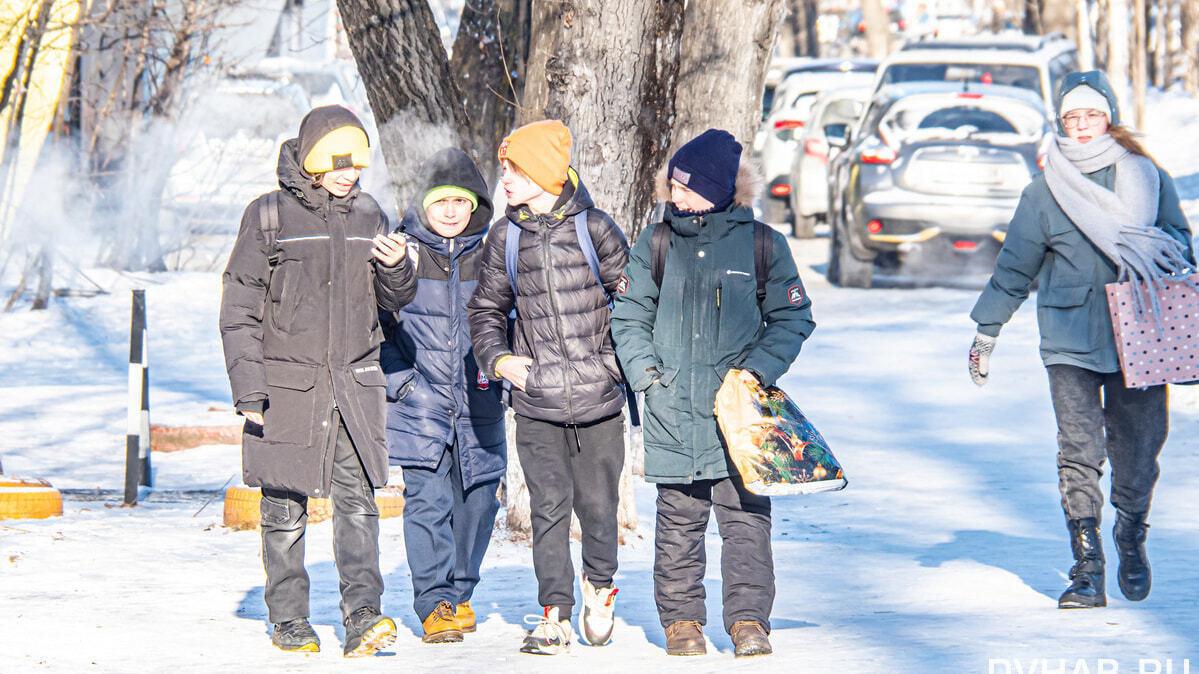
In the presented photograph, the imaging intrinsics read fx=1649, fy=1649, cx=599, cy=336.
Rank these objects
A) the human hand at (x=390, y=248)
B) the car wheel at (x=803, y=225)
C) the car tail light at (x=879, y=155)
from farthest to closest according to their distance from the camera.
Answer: the car wheel at (x=803, y=225)
the car tail light at (x=879, y=155)
the human hand at (x=390, y=248)

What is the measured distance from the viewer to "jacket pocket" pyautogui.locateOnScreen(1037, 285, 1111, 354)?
5516mm

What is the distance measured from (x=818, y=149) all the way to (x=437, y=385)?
1345 cm

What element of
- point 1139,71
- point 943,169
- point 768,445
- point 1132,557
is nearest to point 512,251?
point 768,445

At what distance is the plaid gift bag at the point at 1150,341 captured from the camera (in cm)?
542

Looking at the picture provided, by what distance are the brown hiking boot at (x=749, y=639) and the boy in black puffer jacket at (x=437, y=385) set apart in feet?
3.00

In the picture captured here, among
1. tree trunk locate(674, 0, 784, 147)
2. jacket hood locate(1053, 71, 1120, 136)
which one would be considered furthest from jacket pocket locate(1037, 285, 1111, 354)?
tree trunk locate(674, 0, 784, 147)

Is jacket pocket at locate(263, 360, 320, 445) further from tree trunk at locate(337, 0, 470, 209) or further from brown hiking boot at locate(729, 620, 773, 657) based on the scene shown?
tree trunk at locate(337, 0, 470, 209)

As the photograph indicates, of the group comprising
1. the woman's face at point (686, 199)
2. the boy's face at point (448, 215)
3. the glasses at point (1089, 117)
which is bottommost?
the boy's face at point (448, 215)

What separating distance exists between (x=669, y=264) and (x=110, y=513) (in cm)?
383

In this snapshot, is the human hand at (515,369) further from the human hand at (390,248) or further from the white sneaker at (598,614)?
the white sneaker at (598,614)

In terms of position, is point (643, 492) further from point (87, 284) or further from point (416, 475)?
point (87, 284)

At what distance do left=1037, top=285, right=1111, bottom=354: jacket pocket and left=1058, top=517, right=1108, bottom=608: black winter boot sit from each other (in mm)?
589

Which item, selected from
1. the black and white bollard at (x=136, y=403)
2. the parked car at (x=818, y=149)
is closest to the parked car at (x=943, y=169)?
the parked car at (x=818, y=149)

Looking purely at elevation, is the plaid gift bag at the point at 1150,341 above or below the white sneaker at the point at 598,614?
above
